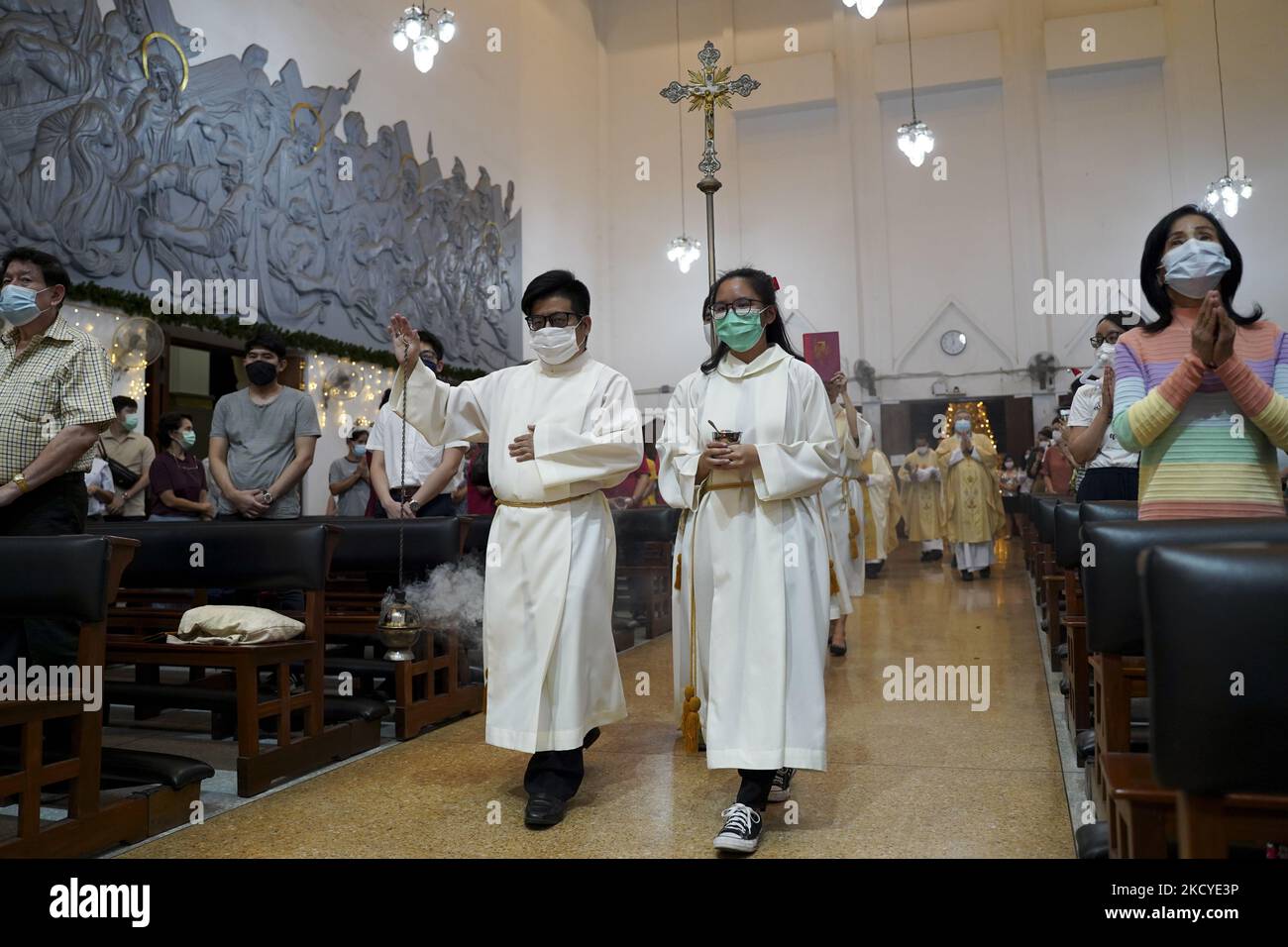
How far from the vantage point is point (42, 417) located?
3234 mm

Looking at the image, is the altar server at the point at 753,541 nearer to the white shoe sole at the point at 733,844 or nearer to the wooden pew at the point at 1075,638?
the white shoe sole at the point at 733,844

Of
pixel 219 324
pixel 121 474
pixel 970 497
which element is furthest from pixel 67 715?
pixel 970 497

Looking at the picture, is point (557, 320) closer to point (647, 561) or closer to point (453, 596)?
point (453, 596)

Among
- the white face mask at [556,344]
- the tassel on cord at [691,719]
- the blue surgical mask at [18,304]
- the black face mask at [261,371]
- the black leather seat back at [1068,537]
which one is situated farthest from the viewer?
the black face mask at [261,371]

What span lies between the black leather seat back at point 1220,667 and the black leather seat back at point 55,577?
2.61m

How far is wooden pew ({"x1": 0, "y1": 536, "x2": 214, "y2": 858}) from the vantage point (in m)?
2.52

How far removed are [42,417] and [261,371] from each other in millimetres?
1607

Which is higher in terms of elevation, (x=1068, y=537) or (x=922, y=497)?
(x=922, y=497)

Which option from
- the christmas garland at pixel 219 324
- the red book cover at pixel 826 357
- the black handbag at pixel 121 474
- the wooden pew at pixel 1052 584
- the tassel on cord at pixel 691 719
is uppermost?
the christmas garland at pixel 219 324

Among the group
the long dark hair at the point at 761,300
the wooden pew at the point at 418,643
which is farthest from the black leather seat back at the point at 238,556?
the long dark hair at the point at 761,300

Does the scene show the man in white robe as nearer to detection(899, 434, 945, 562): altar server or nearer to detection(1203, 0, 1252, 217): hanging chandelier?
detection(899, 434, 945, 562): altar server

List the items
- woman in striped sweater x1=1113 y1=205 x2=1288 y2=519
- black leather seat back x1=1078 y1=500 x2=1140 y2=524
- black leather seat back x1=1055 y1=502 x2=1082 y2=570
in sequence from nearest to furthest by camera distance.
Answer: woman in striped sweater x1=1113 y1=205 x2=1288 y2=519 → black leather seat back x1=1078 y1=500 x2=1140 y2=524 → black leather seat back x1=1055 y1=502 x2=1082 y2=570

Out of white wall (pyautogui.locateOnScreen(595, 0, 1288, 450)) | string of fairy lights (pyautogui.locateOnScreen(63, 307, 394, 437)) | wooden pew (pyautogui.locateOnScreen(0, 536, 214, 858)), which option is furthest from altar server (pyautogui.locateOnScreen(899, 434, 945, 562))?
wooden pew (pyautogui.locateOnScreen(0, 536, 214, 858))

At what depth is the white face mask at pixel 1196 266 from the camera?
2494mm
